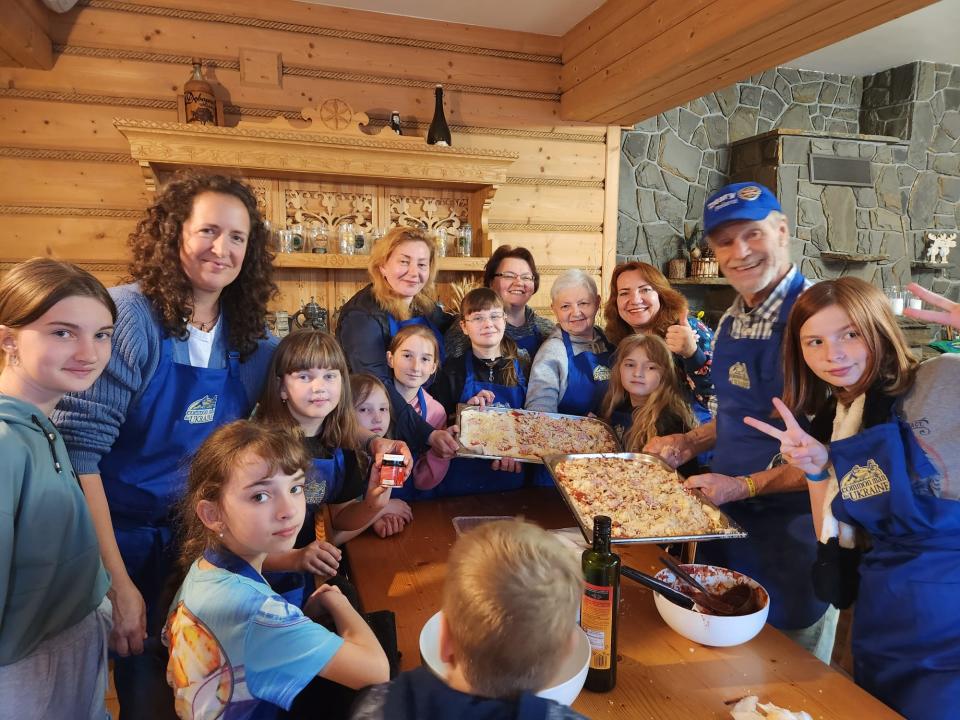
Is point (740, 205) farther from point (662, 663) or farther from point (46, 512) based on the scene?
point (46, 512)

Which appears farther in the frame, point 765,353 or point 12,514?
point 765,353

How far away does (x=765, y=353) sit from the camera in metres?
1.93

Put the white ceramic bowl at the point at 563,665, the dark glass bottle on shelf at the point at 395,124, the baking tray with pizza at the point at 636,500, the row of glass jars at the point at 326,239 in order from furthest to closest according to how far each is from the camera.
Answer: the dark glass bottle on shelf at the point at 395,124, the row of glass jars at the point at 326,239, the baking tray with pizza at the point at 636,500, the white ceramic bowl at the point at 563,665

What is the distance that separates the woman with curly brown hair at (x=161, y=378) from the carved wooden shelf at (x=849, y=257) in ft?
22.1

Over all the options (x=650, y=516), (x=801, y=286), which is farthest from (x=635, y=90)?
(x=650, y=516)

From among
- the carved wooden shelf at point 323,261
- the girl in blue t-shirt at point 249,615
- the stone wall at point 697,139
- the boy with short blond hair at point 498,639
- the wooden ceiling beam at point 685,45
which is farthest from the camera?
the stone wall at point 697,139

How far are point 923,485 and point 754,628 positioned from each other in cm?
51

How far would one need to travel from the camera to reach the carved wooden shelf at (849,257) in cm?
661

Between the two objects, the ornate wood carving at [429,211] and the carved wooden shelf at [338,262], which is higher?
the ornate wood carving at [429,211]

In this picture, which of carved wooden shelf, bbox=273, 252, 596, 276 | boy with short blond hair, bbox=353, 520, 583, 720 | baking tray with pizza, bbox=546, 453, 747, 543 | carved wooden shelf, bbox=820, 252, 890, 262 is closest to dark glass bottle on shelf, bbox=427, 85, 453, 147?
carved wooden shelf, bbox=273, 252, 596, 276

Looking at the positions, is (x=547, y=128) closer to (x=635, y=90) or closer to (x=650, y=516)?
(x=635, y=90)

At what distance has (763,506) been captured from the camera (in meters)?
1.94

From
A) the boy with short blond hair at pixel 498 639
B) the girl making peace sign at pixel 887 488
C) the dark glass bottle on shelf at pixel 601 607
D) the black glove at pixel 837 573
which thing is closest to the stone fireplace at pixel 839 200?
the girl making peace sign at pixel 887 488

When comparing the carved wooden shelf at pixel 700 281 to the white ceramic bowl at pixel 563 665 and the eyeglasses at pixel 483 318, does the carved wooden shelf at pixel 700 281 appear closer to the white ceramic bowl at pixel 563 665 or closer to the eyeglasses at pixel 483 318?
the eyeglasses at pixel 483 318
